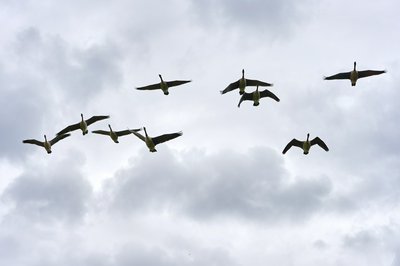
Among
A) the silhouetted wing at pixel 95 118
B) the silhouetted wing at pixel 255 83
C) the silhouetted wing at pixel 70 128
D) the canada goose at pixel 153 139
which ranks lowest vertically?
the canada goose at pixel 153 139

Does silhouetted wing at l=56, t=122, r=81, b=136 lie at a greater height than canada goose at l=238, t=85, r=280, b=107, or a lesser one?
lesser

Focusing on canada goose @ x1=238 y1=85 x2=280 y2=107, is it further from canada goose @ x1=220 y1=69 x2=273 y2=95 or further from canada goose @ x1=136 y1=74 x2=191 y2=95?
canada goose @ x1=136 y1=74 x2=191 y2=95

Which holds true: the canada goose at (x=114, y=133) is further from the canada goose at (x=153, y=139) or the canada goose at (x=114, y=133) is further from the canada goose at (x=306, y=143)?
the canada goose at (x=306, y=143)

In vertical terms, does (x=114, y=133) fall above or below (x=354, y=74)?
below

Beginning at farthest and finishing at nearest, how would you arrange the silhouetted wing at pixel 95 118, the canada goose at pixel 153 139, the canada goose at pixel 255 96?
1. the silhouetted wing at pixel 95 118
2. the canada goose at pixel 255 96
3. the canada goose at pixel 153 139

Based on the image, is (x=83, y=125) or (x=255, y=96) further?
(x=83, y=125)

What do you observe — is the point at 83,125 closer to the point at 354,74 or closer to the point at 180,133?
the point at 180,133

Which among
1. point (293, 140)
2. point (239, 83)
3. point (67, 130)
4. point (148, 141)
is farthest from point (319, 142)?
point (67, 130)

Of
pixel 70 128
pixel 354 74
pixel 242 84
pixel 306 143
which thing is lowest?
pixel 306 143

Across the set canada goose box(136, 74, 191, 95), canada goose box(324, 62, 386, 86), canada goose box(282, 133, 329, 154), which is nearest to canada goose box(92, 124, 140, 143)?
canada goose box(136, 74, 191, 95)

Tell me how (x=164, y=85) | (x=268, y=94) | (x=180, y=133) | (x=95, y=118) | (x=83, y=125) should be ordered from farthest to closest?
(x=95, y=118)
(x=268, y=94)
(x=83, y=125)
(x=164, y=85)
(x=180, y=133)

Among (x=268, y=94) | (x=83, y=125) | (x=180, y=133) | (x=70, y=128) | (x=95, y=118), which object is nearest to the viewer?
(x=180, y=133)

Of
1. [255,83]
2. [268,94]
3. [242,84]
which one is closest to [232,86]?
[242,84]

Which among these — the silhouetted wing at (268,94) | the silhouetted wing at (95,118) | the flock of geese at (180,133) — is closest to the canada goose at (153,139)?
the flock of geese at (180,133)
